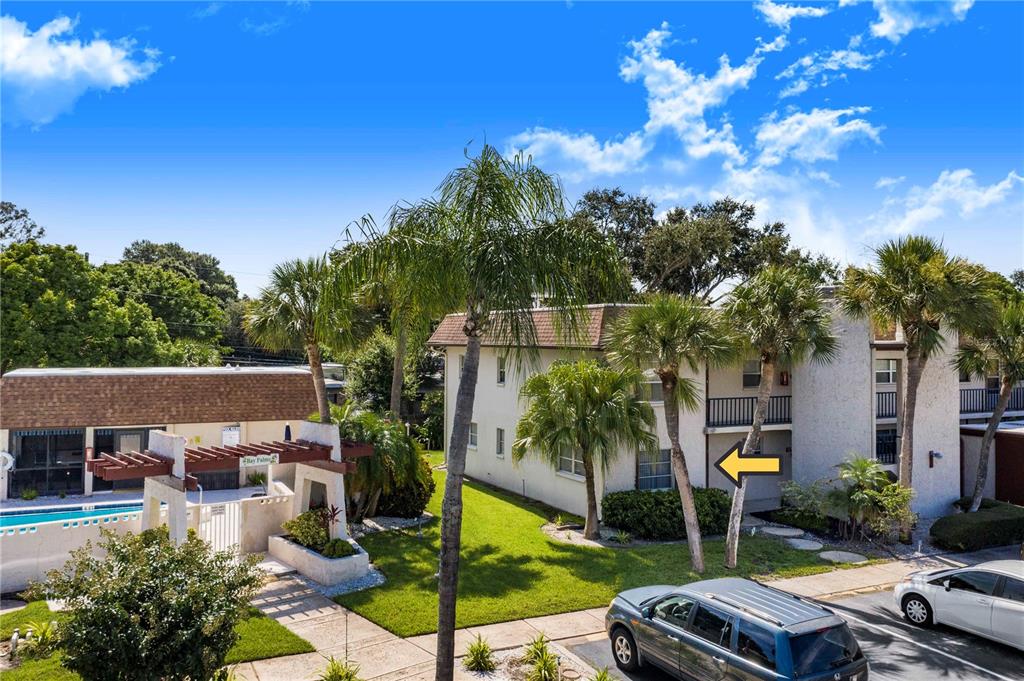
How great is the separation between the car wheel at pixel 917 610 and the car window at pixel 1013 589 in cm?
145

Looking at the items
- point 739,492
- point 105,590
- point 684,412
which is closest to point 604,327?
point 684,412

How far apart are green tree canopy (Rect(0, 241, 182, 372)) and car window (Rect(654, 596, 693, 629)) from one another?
3153 centimetres

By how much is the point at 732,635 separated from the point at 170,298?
49.6 metres

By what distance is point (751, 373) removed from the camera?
23.6 meters

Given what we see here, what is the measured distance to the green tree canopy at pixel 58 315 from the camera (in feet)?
103

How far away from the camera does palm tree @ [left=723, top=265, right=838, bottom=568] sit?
16.4 m

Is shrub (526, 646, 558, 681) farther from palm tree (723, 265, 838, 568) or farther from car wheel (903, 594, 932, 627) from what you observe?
car wheel (903, 594, 932, 627)

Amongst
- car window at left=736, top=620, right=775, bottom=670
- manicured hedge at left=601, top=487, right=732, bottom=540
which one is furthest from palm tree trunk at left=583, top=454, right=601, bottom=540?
car window at left=736, top=620, right=775, bottom=670

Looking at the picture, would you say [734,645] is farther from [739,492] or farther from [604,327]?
[604,327]

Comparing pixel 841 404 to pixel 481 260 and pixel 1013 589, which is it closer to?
pixel 1013 589

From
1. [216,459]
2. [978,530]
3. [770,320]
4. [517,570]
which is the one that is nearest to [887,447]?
[978,530]

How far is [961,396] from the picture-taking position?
26594mm

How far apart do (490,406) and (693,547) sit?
1182 cm

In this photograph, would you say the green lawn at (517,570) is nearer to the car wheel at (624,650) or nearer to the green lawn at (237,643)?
the green lawn at (237,643)
